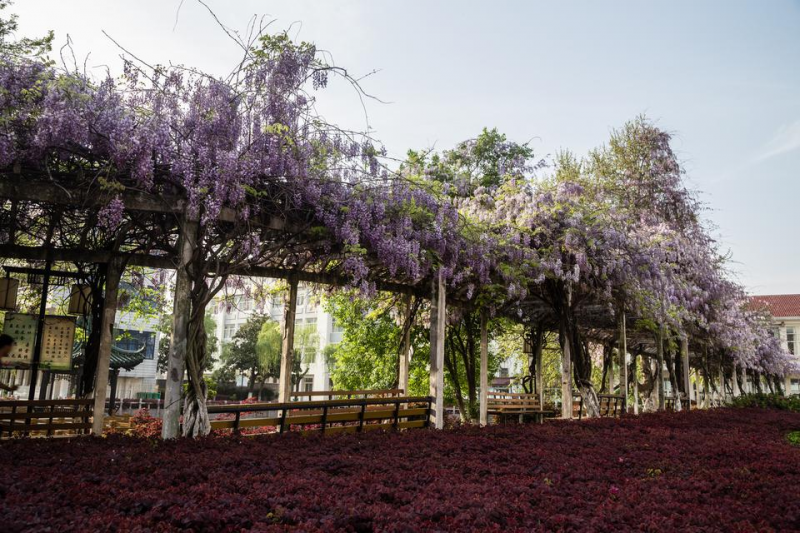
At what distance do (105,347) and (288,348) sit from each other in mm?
2252

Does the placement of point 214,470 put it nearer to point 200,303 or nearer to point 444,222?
point 200,303

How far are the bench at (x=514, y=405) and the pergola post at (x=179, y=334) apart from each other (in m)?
8.28

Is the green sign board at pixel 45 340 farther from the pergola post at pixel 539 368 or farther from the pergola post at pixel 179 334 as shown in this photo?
the pergola post at pixel 539 368

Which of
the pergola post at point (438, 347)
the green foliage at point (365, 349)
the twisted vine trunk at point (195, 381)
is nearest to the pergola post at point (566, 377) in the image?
the pergola post at point (438, 347)

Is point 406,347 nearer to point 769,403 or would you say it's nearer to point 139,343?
point 769,403

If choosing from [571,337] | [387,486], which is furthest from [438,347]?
[387,486]

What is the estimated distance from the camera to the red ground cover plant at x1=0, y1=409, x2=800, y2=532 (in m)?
3.73

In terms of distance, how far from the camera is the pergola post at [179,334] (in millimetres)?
6359

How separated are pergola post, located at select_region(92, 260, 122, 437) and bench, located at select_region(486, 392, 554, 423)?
8.27 meters

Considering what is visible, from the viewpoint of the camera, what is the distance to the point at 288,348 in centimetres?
843

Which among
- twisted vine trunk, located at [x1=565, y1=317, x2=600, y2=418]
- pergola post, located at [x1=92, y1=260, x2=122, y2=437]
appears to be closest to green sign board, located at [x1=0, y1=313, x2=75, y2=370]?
pergola post, located at [x1=92, y1=260, x2=122, y2=437]

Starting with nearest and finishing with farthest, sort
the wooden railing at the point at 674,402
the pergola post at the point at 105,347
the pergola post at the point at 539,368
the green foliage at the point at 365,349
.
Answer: the pergola post at the point at 105,347 → the pergola post at the point at 539,368 → the green foliage at the point at 365,349 → the wooden railing at the point at 674,402

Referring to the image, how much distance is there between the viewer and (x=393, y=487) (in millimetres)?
4816

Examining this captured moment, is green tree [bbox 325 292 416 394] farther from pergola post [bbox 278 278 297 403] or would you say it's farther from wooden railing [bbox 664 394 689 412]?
wooden railing [bbox 664 394 689 412]
